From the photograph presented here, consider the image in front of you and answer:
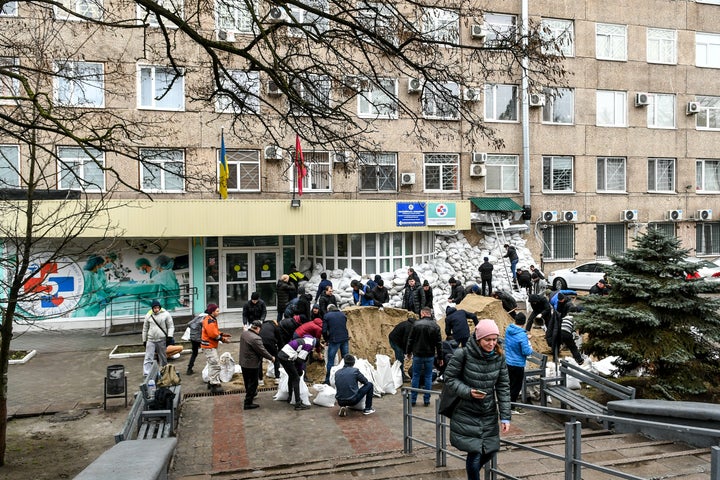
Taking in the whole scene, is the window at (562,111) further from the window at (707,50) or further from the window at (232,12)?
the window at (232,12)

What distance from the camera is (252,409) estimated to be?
10.0m

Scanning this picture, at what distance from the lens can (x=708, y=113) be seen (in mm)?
25969

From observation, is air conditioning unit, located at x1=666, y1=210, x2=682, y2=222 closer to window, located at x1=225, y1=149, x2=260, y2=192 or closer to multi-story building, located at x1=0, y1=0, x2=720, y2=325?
multi-story building, located at x1=0, y1=0, x2=720, y2=325

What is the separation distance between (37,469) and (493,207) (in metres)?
18.1

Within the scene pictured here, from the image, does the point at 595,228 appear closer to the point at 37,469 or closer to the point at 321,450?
the point at 321,450

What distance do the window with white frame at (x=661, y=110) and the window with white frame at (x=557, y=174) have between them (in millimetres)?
4568

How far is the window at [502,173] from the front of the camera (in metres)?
23.2

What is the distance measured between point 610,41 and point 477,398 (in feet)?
78.9

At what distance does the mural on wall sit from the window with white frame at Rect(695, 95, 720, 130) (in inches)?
923

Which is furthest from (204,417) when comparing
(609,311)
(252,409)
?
(609,311)

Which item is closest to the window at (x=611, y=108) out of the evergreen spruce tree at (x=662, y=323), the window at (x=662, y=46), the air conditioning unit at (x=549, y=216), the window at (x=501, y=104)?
the window at (x=662, y=46)

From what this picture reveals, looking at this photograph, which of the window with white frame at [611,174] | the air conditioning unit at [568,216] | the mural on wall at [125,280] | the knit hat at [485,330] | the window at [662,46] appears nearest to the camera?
the knit hat at [485,330]

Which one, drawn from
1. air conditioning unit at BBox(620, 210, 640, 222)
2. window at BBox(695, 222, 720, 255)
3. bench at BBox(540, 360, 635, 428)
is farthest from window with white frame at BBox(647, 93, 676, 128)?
bench at BBox(540, 360, 635, 428)

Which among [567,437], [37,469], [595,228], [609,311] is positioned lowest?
[37,469]
